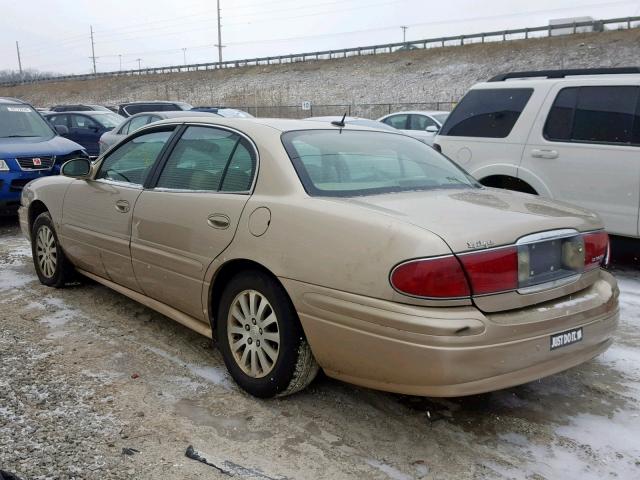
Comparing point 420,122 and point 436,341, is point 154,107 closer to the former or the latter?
point 420,122

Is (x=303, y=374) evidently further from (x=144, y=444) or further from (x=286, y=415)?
(x=144, y=444)

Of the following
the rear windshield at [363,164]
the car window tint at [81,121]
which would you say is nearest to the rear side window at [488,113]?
the rear windshield at [363,164]

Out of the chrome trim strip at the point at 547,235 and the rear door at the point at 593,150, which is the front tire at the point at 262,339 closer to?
the chrome trim strip at the point at 547,235

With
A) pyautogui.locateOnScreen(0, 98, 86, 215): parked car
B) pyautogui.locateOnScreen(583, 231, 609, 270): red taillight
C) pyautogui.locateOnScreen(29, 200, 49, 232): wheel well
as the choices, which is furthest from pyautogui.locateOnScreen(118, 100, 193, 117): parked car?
pyautogui.locateOnScreen(583, 231, 609, 270): red taillight

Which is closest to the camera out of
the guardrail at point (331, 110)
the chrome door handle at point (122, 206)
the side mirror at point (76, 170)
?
the chrome door handle at point (122, 206)

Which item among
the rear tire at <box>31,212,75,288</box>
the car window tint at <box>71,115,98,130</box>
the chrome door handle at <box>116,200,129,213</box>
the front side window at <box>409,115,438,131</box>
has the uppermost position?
the car window tint at <box>71,115,98,130</box>

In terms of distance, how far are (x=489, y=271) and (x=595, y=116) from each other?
3.83 m

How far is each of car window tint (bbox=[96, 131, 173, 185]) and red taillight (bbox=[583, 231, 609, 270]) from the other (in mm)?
2760

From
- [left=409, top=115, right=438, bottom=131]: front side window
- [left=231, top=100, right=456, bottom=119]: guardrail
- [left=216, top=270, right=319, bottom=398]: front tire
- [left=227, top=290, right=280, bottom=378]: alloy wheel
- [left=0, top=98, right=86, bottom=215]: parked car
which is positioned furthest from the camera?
[left=231, top=100, right=456, bottom=119]: guardrail

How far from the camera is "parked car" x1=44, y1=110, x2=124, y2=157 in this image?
1574cm

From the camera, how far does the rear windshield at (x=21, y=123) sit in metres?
9.27

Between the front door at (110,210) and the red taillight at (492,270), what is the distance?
246 centimetres

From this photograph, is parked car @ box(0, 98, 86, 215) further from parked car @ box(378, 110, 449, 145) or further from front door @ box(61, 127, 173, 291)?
parked car @ box(378, 110, 449, 145)

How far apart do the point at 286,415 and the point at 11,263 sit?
14.7ft
